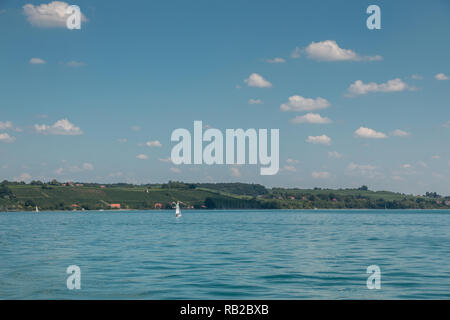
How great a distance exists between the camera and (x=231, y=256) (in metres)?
34.1

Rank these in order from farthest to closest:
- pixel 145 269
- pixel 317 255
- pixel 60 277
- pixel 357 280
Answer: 1. pixel 317 255
2. pixel 145 269
3. pixel 60 277
4. pixel 357 280

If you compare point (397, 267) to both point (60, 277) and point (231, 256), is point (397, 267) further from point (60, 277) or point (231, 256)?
point (60, 277)

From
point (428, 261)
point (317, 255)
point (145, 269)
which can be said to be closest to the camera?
point (145, 269)

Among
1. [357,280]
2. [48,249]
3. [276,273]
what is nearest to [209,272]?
[276,273]

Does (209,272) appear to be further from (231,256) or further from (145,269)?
(231,256)

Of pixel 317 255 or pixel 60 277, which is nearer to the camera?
pixel 60 277

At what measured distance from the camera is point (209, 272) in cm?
2570
